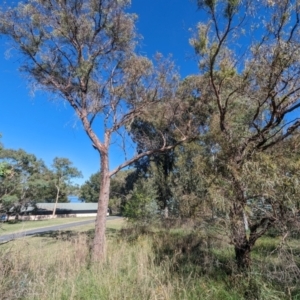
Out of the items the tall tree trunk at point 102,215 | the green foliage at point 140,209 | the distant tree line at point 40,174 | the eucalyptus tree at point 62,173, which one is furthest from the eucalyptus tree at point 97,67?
the eucalyptus tree at point 62,173

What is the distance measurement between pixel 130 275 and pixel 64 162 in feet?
147

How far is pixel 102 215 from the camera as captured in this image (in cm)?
768

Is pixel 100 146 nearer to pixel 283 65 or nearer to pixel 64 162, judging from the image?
pixel 283 65

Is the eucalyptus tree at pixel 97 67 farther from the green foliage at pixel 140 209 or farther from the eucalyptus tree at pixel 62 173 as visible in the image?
the eucalyptus tree at pixel 62 173

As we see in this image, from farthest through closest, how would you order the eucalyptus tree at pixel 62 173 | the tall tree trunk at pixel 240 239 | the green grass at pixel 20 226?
1. the eucalyptus tree at pixel 62 173
2. the green grass at pixel 20 226
3. the tall tree trunk at pixel 240 239

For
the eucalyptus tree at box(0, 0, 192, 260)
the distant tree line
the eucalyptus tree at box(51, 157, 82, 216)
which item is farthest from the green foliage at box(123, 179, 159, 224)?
the eucalyptus tree at box(51, 157, 82, 216)

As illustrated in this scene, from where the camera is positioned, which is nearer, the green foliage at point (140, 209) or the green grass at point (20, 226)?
the green grass at point (20, 226)

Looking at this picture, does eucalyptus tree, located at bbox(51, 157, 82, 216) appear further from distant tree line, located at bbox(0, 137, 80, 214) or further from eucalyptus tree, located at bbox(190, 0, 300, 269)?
eucalyptus tree, located at bbox(190, 0, 300, 269)

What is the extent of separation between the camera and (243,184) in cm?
409

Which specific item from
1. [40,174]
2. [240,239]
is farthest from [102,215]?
[40,174]

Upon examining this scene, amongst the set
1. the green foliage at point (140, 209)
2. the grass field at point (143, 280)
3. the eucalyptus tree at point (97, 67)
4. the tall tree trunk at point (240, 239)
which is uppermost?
the eucalyptus tree at point (97, 67)

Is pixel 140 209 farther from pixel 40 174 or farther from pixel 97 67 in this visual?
pixel 40 174

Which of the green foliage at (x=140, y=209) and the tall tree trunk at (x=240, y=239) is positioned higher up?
the green foliage at (x=140, y=209)

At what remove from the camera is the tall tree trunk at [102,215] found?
6949 mm
